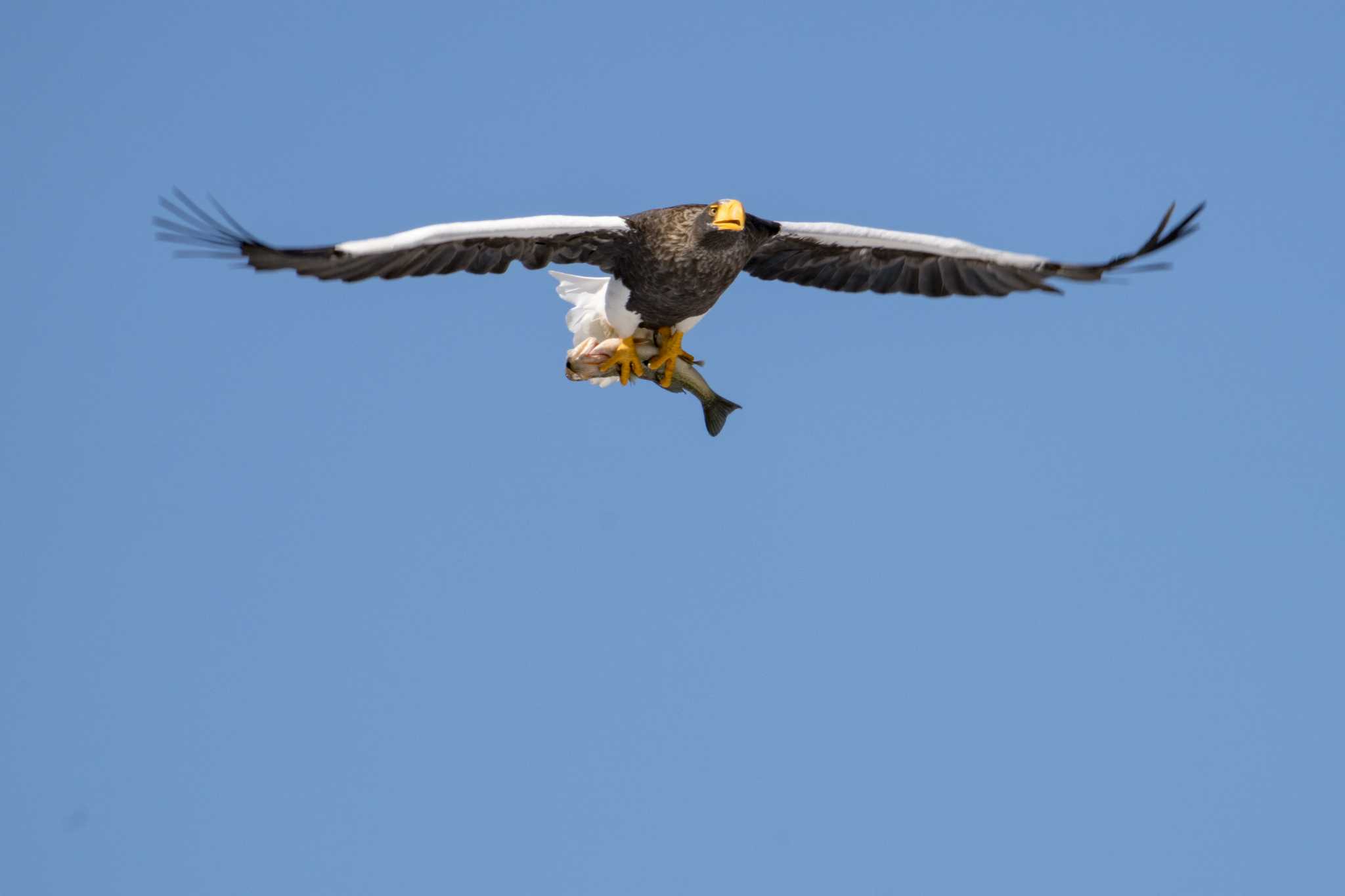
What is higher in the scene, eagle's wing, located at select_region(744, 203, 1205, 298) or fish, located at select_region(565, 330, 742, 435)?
eagle's wing, located at select_region(744, 203, 1205, 298)

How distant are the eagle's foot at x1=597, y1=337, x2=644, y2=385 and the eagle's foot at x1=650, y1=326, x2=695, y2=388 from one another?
0.13 metres

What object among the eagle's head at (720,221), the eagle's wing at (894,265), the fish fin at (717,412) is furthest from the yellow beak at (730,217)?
the fish fin at (717,412)

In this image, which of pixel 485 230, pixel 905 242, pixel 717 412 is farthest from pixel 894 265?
pixel 485 230

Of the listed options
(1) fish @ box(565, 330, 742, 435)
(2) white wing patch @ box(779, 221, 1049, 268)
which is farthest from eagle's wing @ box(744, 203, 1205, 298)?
(1) fish @ box(565, 330, 742, 435)

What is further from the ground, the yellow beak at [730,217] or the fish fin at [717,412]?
the yellow beak at [730,217]

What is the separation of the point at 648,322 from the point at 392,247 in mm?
2310

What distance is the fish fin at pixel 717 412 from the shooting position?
1627 cm

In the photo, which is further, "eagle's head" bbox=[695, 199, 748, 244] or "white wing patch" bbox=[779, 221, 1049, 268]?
"white wing patch" bbox=[779, 221, 1049, 268]

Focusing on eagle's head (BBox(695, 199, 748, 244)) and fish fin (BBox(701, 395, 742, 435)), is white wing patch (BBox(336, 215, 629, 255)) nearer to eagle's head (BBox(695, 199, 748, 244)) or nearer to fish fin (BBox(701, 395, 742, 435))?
eagle's head (BBox(695, 199, 748, 244))

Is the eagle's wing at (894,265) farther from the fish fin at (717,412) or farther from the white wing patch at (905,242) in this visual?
the fish fin at (717,412)

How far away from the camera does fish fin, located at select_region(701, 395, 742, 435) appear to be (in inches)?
640

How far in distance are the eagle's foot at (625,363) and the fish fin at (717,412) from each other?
0.86 meters

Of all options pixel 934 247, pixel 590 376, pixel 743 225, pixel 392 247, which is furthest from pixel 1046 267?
pixel 392 247

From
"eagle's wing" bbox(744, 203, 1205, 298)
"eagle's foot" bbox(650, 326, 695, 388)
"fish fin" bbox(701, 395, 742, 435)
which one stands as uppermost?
"eagle's wing" bbox(744, 203, 1205, 298)
